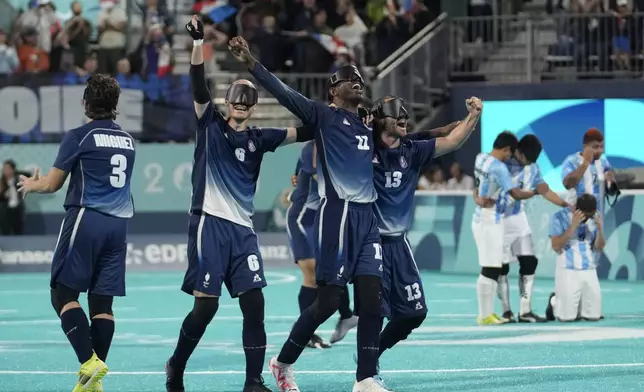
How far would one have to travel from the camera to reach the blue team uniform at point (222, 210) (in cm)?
976

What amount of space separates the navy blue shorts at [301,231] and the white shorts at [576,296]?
3.67 metres

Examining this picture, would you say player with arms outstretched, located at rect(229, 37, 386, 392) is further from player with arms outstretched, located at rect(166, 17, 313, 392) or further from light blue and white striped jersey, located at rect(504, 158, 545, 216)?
light blue and white striped jersey, located at rect(504, 158, 545, 216)

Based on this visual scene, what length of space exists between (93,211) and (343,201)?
173 centimetres

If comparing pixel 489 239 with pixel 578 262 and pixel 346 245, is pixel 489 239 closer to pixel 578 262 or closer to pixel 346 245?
pixel 578 262

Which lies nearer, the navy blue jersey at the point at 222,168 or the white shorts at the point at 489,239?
the navy blue jersey at the point at 222,168

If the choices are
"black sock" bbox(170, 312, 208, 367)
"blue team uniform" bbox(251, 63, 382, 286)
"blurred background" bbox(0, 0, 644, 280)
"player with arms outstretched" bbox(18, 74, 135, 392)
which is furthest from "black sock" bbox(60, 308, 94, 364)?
"blurred background" bbox(0, 0, 644, 280)

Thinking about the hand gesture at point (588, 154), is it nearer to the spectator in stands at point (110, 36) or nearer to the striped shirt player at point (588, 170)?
the striped shirt player at point (588, 170)

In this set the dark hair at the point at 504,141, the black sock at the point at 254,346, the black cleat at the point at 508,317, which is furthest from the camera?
the black cleat at the point at 508,317

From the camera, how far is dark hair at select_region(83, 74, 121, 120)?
32.4 feet

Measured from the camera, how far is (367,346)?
9.92 metres

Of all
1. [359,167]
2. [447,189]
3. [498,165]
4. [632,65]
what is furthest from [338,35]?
[359,167]

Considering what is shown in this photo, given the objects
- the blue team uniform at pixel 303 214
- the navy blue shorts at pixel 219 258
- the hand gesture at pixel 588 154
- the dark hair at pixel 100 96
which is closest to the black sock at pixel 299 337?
the navy blue shorts at pixel 219 258

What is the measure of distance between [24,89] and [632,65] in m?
11.4

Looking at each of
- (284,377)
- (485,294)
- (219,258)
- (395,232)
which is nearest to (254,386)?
(284,377)
